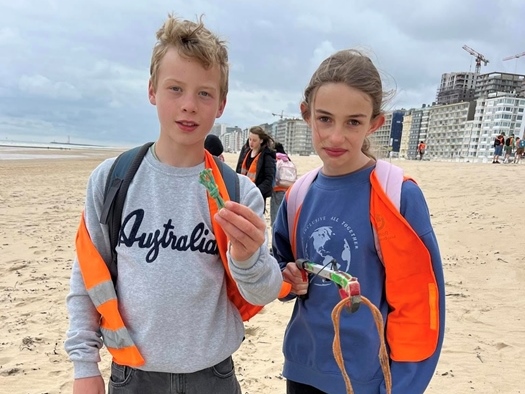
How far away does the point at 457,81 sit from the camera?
461 feet

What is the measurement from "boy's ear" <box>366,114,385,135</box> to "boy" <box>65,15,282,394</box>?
2.31ft

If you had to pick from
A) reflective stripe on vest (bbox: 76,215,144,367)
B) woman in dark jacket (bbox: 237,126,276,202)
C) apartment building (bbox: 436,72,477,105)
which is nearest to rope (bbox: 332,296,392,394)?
reflective stripe on vest (bbox: 76,215,144,367)

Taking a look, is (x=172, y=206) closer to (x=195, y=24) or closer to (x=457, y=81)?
(x=195, y=24)

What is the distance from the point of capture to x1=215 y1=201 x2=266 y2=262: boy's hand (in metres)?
1.21

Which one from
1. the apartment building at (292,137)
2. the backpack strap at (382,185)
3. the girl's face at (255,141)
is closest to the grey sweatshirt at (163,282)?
the backpack strap at (382,185)

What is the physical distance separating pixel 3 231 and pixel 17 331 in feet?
16.1

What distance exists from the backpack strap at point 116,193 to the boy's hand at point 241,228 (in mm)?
536

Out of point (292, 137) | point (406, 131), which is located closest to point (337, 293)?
point (292, 137)

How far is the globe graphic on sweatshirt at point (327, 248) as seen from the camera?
1.63 meters

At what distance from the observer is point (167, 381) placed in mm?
1562

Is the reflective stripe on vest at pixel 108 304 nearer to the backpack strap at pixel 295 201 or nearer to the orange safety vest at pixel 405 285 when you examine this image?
the backpack strap at pixel 295 201

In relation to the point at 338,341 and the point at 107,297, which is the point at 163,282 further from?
the point at 338,341

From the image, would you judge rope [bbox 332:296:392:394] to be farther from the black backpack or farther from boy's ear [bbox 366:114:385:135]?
boy's ear [bbox 366:114:385:135]

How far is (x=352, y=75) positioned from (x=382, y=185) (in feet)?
1.57
